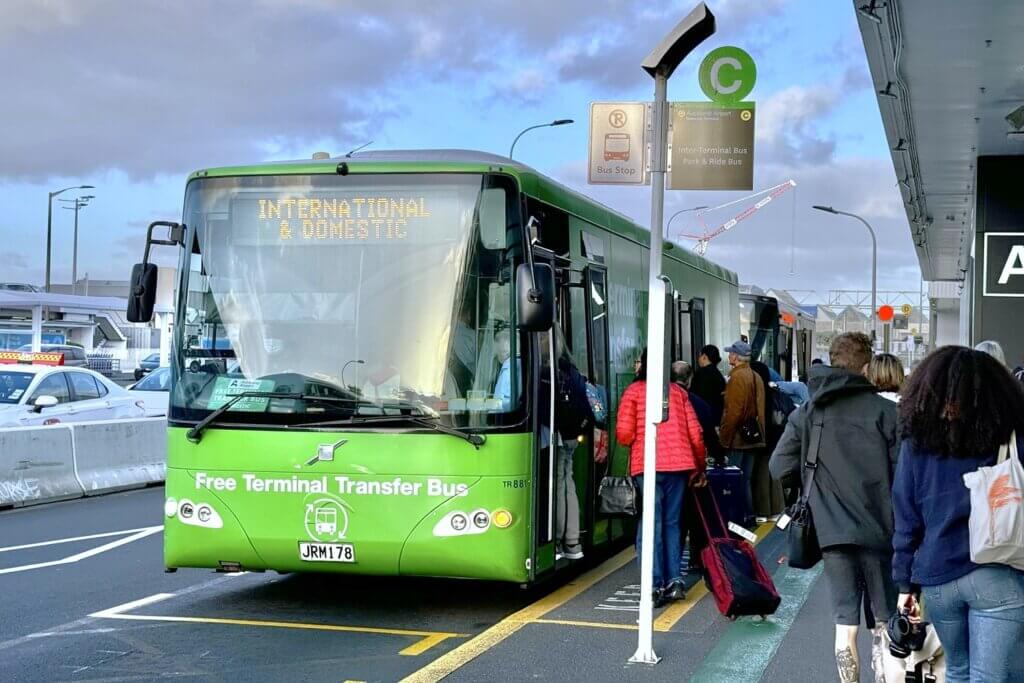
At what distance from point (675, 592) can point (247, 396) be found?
3267 millimetres

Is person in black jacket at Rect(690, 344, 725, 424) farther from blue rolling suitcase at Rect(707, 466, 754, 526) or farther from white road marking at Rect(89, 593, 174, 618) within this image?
white road marking at Rect(89, 593, 174, 618)

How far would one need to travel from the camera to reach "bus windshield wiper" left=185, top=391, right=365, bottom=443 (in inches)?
329

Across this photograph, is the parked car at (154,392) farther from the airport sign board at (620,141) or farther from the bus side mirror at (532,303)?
the airport sign board at (620,141)

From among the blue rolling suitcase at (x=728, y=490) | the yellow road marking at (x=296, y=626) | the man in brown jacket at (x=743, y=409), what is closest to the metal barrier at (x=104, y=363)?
the man in brown jacket at (x=743, y=409)

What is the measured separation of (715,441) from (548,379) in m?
1.89

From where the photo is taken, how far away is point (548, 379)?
8789mm

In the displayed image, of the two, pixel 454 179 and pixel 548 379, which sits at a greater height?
pixel 454 179

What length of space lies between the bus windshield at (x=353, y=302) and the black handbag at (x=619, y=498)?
1.59 meters

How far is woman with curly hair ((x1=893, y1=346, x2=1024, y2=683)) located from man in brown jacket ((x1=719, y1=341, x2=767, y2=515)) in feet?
28.3

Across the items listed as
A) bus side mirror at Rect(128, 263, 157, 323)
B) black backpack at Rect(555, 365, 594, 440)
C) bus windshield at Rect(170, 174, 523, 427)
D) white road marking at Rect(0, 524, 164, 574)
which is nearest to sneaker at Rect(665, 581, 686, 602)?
black backpack at Rect(555, 365, 594, 440)

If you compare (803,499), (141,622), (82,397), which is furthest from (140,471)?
(803,499)

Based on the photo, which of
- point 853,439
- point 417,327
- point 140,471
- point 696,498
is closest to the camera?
point 853,439

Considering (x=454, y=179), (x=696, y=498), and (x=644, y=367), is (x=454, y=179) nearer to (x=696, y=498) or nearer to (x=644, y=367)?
(x=644, y=367)

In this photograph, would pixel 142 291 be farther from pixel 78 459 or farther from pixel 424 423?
pixel 78 459
